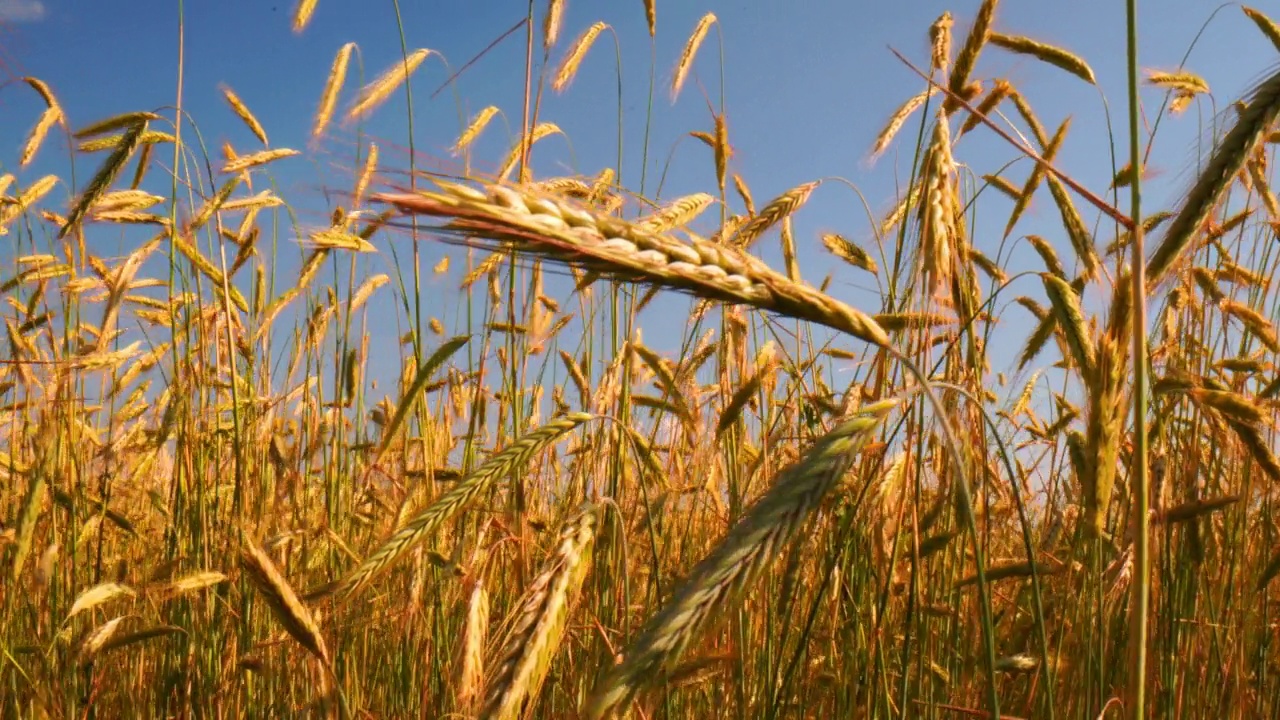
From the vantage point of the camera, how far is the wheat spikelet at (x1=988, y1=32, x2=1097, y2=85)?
221 centimetres

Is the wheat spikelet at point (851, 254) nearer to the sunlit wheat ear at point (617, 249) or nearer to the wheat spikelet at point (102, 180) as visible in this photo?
the sunlit wheat ear at point (617, 249)

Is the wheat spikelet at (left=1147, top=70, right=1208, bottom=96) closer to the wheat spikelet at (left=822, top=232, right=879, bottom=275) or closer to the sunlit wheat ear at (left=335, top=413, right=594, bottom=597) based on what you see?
the wheat spikelet at (left=822, top=232, right=879, bottom=275)

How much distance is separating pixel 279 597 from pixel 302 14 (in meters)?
2.63

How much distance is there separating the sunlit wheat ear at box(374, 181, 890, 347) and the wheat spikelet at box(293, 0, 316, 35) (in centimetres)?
280

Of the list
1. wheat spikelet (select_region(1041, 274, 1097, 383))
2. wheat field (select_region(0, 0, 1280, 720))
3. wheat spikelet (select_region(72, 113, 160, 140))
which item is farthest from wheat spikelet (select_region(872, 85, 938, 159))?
wheat spikelet (select_region(72, 113, 160, 140))

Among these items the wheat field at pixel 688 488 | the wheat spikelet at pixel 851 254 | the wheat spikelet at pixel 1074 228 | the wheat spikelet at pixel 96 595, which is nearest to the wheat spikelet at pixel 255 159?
the wheat field at pixel 688 488

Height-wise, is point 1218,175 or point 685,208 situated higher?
point 685,208

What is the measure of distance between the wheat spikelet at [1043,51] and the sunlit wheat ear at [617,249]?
5.00 ft

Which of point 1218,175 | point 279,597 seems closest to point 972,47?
point 1218,175

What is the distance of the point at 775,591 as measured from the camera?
7.77 ft

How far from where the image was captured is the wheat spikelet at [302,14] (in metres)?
3.34

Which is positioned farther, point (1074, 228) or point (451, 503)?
point (1074, 228)

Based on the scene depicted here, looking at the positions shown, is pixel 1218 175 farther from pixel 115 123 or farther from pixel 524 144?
pixel 115 123

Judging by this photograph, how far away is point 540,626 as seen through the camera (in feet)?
4.33
